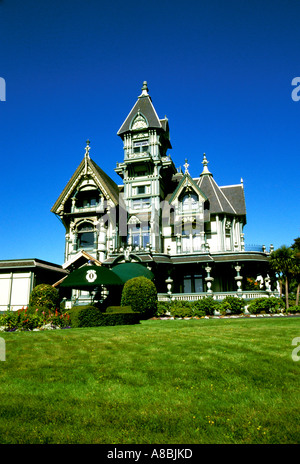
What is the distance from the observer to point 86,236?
37.7 meters

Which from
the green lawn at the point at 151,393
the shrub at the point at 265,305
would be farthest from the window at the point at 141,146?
the green lawn at the point at 151,393

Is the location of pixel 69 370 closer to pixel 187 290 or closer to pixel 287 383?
pixel 287 383

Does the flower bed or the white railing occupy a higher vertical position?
the white railing

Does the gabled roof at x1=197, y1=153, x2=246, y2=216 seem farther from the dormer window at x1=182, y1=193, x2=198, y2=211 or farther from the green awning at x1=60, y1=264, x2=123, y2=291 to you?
the green awning at x1=60, y1=264, x2=123, y2=291

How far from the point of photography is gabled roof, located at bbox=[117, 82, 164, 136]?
39009mm

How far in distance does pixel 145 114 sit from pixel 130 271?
20.6 m

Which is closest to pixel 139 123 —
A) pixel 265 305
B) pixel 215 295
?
pixel 215 295

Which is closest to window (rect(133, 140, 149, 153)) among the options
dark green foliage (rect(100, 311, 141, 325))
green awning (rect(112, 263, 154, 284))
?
green awning (rect(112, 263, 154, 284))

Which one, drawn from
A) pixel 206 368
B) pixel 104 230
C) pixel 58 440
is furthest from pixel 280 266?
pixel 58 440

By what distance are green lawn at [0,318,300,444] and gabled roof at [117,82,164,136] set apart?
1244 inches

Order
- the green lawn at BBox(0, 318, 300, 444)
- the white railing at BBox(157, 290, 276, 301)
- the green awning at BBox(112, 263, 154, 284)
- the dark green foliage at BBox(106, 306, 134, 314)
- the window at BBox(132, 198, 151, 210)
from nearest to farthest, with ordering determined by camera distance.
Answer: the green lawn at BBox(0, 318, 300, 444) < the dark green foliage at BBox(106, 306, 134, 314) < the green awning at BBox(112, 263, 154, 284) < the white railing at BBox(157, 290, 276, 301) < the window at BBox(132, 198, 151, 210)

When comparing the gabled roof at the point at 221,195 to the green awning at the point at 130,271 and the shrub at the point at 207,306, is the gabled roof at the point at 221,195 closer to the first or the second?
the green awning at the point at 130,271

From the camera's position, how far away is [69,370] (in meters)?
8.84

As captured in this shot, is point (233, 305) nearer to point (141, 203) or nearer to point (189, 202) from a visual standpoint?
Answer: point (189, 202)
